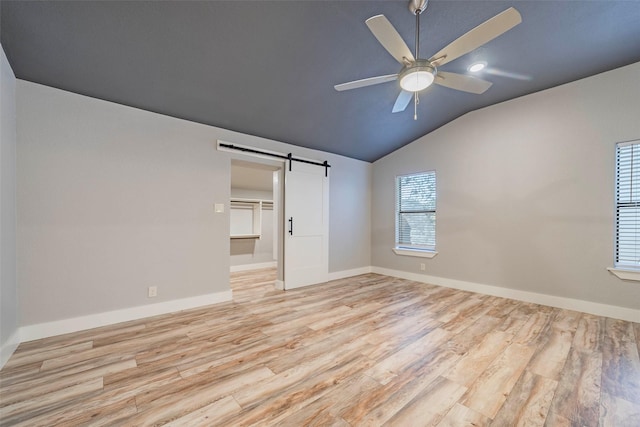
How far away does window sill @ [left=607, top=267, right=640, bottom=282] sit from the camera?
285 centimetres

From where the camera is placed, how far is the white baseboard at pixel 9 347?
2.00 meters

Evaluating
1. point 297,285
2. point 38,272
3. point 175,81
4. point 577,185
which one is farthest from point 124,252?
point 577,185

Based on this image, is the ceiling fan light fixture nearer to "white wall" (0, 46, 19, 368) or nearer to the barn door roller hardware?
the barn door roller hardware

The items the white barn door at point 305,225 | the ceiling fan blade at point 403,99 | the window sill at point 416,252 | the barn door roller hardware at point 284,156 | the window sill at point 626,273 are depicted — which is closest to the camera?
the ceiling fan blade at point 403,99

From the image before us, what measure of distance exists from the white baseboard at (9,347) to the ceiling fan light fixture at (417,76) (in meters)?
3.77

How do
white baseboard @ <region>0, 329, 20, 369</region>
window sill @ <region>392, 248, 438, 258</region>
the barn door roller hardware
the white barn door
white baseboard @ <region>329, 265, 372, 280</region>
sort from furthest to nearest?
white baseboard @ <region>329, 265, 372, 280</region>, window sill @ <region>392, 248, 438, 258</region>, the white barn door, the barn door roller hardware, white baseboard @ <region>0, 329, 20, 369</region>

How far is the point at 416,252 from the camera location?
15.8 ft

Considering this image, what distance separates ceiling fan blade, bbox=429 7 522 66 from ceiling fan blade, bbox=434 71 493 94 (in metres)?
0.22

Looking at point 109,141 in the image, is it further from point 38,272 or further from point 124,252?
point 38,272

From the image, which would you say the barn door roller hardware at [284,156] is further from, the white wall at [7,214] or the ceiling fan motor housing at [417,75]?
the ceiling fan motor housing at [417,75]

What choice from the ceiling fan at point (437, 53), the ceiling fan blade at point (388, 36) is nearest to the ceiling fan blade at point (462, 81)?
the ceiling fan at point (437, 53)

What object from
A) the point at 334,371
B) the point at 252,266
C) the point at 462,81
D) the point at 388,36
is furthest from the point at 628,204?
the point at 252,266

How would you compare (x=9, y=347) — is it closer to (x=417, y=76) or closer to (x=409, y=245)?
(x=417, y=76)

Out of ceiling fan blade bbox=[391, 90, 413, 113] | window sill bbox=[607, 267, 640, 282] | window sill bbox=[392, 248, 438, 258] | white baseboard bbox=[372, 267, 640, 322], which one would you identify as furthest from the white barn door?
window sill bbox=[607, 267, 640, 282]
